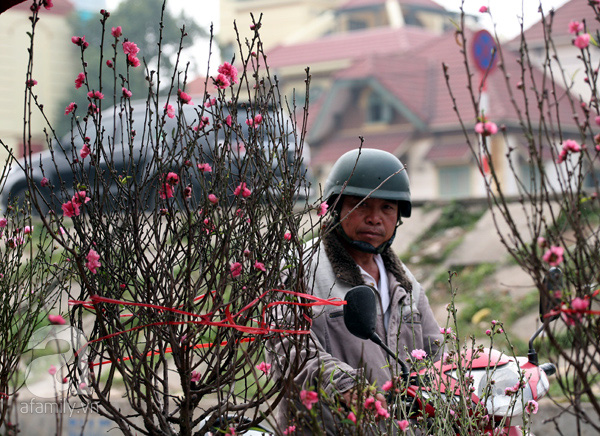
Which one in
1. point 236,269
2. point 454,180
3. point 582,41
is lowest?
point 454,180

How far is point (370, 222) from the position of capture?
4320 mm

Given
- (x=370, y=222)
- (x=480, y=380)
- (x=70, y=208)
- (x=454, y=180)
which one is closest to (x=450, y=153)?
(x=454, y=180)

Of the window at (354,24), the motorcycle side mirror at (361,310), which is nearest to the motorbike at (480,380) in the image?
the motorcycle side mirror at (361,310)

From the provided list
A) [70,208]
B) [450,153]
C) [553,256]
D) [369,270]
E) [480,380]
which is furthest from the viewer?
[450,153]

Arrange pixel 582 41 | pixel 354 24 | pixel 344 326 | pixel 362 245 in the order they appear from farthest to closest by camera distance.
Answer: pixel 354 24 → pixel 362 245 → pixel 344 326 → pixel 582 41

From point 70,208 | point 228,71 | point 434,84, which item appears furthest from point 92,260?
point 434,84

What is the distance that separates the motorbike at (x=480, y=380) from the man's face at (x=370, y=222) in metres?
0.80

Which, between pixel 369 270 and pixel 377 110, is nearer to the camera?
pixel 369 270

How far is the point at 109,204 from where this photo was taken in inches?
130

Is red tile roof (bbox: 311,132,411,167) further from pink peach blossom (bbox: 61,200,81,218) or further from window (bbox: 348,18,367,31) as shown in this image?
pink peach blossom (bbox: 61,200,81,218)

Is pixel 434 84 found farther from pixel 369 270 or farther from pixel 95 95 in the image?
pixel 95 95

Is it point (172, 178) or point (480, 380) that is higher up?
point (172, 178)

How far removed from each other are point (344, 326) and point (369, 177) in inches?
33.0

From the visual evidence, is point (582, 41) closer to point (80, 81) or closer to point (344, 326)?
point (80, 81)
